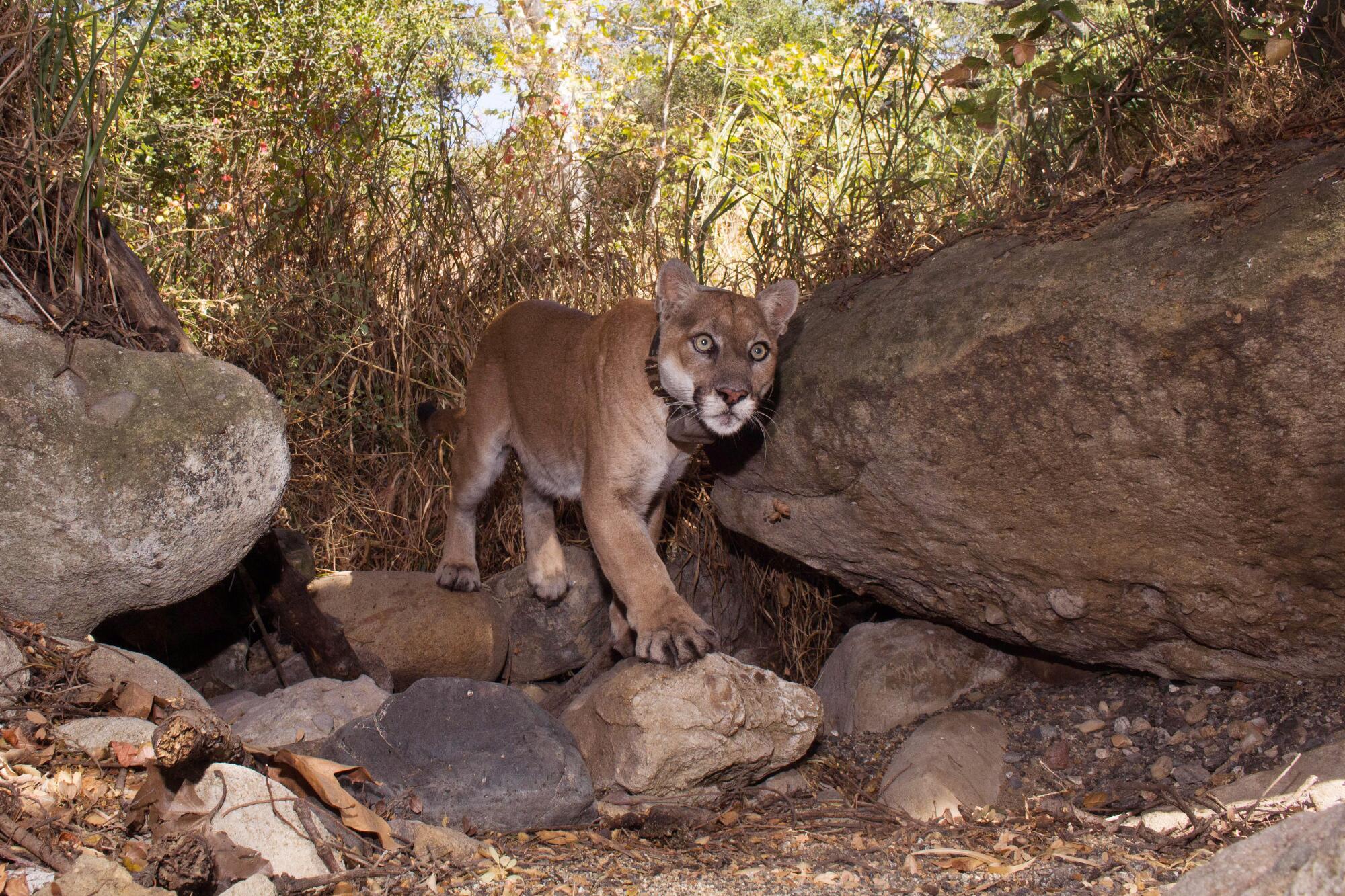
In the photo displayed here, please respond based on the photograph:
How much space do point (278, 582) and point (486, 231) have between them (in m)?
2.98

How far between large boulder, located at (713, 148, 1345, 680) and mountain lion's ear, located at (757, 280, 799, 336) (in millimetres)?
254

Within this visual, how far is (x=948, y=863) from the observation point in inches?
128

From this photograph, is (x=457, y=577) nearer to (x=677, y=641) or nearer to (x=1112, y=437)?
(x=677, y=641)

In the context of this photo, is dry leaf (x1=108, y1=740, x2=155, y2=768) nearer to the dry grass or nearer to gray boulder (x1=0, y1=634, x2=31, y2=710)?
gray boulder (x1=0, y1=634, x2=31, y2=710)

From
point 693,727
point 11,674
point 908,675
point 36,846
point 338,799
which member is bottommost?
Answer: point 908,675

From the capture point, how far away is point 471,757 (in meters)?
3.74

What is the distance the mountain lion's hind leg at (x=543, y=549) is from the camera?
5.80m

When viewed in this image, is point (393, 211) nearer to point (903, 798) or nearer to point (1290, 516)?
point (903, 798)

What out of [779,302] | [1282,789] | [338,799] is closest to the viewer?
[338,799]

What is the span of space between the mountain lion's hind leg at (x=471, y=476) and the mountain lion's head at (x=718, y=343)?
1.60 m

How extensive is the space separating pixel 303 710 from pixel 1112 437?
11.1ft

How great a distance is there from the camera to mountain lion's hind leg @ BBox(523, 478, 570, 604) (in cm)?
580

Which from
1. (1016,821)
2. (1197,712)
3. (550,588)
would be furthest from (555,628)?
(1197,712)

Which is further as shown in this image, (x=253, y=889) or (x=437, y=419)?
(x=437, y=419)
